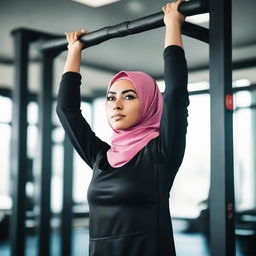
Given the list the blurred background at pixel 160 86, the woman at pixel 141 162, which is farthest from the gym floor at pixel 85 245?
the woman at pixel 141 162

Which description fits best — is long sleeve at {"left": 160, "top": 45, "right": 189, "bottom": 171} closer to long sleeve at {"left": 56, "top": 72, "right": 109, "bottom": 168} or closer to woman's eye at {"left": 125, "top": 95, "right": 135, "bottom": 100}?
woman's eye at {"left": 125, "top": 95, "right": 135, "bottom": 100}

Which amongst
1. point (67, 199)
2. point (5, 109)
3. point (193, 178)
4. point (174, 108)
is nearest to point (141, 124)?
point (174, 108)

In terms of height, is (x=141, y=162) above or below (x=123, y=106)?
below

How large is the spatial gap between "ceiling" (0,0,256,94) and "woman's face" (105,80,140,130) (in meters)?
2.73

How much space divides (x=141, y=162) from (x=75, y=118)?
387 millimetres

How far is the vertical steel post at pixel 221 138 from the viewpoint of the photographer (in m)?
1.51

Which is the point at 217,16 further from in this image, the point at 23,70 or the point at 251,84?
the point at 251,84

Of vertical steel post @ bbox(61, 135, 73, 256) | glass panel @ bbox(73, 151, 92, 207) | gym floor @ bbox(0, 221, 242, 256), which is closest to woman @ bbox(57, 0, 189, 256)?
vertical steel post @ bbox(61, 135, 73, 256)

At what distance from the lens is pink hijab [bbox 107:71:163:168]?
1574mm

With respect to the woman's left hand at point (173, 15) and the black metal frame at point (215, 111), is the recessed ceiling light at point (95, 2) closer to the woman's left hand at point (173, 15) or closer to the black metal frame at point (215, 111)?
the black metal frame at point (215, 111)

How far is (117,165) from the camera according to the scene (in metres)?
1.55

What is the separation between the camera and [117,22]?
4883mm

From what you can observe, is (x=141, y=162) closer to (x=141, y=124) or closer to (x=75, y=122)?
(x=141, y=124)

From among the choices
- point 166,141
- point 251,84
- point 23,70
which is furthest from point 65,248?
point 251,84
